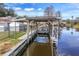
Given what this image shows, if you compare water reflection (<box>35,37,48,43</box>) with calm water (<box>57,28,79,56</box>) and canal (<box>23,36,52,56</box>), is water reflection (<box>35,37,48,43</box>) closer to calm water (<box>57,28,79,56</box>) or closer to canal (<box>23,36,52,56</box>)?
canal (<box>23,36,52,56</box>)

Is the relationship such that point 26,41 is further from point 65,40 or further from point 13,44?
point 65,40

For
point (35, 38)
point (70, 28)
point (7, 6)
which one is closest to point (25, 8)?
point (7, 6)

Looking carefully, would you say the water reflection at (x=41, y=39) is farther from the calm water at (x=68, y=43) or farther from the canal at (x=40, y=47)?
the calm water at (x=68, y=43)

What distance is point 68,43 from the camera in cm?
151

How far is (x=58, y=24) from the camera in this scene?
153 cm

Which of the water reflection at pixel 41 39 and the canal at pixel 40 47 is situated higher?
the water reflection at pixel 41 39

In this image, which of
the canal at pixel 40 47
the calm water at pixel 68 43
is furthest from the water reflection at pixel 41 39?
the calm water at pixel 68 43

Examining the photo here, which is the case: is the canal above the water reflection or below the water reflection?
below

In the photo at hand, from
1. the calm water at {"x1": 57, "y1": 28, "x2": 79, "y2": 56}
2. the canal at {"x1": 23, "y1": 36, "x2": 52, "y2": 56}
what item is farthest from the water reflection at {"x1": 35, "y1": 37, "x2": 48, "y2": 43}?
the calm water at {"x1": 57, "y1": 28, "x2": 79, "y2": 56}

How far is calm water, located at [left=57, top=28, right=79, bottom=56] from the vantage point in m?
1.50

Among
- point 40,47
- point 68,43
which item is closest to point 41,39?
point 40,47

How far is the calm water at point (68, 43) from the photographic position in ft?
4.92

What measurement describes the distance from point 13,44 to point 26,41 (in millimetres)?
109

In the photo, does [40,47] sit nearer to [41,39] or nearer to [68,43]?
[41,39]
